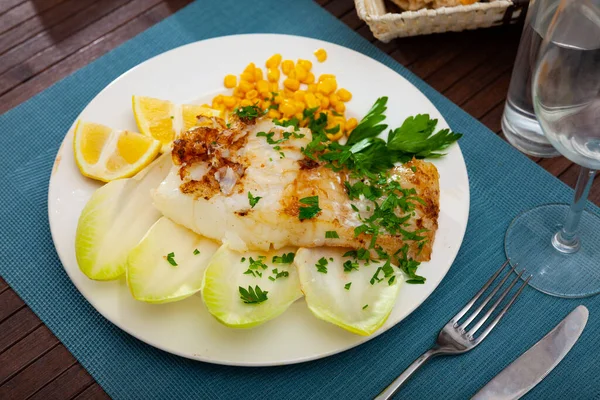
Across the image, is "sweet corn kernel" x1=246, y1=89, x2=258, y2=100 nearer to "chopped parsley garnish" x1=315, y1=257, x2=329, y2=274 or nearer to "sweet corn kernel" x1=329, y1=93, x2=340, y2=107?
"sweet corn kernel" x1=329, y1=93, x2=340, y2=107

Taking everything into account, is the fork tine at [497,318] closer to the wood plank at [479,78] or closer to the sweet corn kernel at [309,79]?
the wood plank at [479,78]

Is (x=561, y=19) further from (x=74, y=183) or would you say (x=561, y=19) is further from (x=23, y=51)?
(x=23, y=51)

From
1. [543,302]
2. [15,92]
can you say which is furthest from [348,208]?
[15,92]

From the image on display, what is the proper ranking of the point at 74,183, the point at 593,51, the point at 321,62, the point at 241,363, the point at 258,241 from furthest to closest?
the point at 321,62
the point at 74,183
the point at 258,241
the point at 241,363
the point at 593,51

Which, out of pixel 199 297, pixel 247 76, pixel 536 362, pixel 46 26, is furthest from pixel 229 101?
pixel 536 362

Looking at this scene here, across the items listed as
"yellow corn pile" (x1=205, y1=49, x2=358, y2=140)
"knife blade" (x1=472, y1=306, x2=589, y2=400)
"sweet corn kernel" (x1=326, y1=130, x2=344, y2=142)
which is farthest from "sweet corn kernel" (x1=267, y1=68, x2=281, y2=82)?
"knife blade" (x1=472, y1=306, x2=589, y2=400)

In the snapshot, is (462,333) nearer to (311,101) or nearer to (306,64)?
(311,101)
